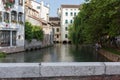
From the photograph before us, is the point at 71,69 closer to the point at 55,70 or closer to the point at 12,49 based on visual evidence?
the point at 55,70

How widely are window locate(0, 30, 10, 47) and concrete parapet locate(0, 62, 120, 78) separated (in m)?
47.5

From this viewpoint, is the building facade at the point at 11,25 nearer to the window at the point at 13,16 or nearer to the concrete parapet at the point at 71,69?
the window at the point at 13,16

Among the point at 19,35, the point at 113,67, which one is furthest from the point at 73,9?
the point at 113,67

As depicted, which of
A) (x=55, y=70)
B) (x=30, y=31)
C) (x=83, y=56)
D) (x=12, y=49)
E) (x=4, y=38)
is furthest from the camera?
(x=30, y=31)

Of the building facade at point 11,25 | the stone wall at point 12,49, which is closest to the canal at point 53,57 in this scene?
the stone wall at point 12,49

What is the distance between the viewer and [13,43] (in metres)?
58.1

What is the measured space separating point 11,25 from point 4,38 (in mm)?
2679

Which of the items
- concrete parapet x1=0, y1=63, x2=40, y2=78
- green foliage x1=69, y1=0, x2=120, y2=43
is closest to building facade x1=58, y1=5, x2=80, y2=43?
green foliage x1=69, y1=0, x2=120, y2=43

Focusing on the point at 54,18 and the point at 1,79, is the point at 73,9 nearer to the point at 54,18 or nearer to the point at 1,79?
the point at 54,18

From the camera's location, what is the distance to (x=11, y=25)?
187 ft

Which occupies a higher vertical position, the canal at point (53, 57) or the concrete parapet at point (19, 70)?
the concrete parapet at point (19, 70)

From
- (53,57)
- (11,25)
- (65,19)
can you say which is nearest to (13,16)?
(11,25)

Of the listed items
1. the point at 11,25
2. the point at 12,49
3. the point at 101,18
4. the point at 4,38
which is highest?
the point at 101,18

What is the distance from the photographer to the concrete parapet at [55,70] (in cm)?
721
